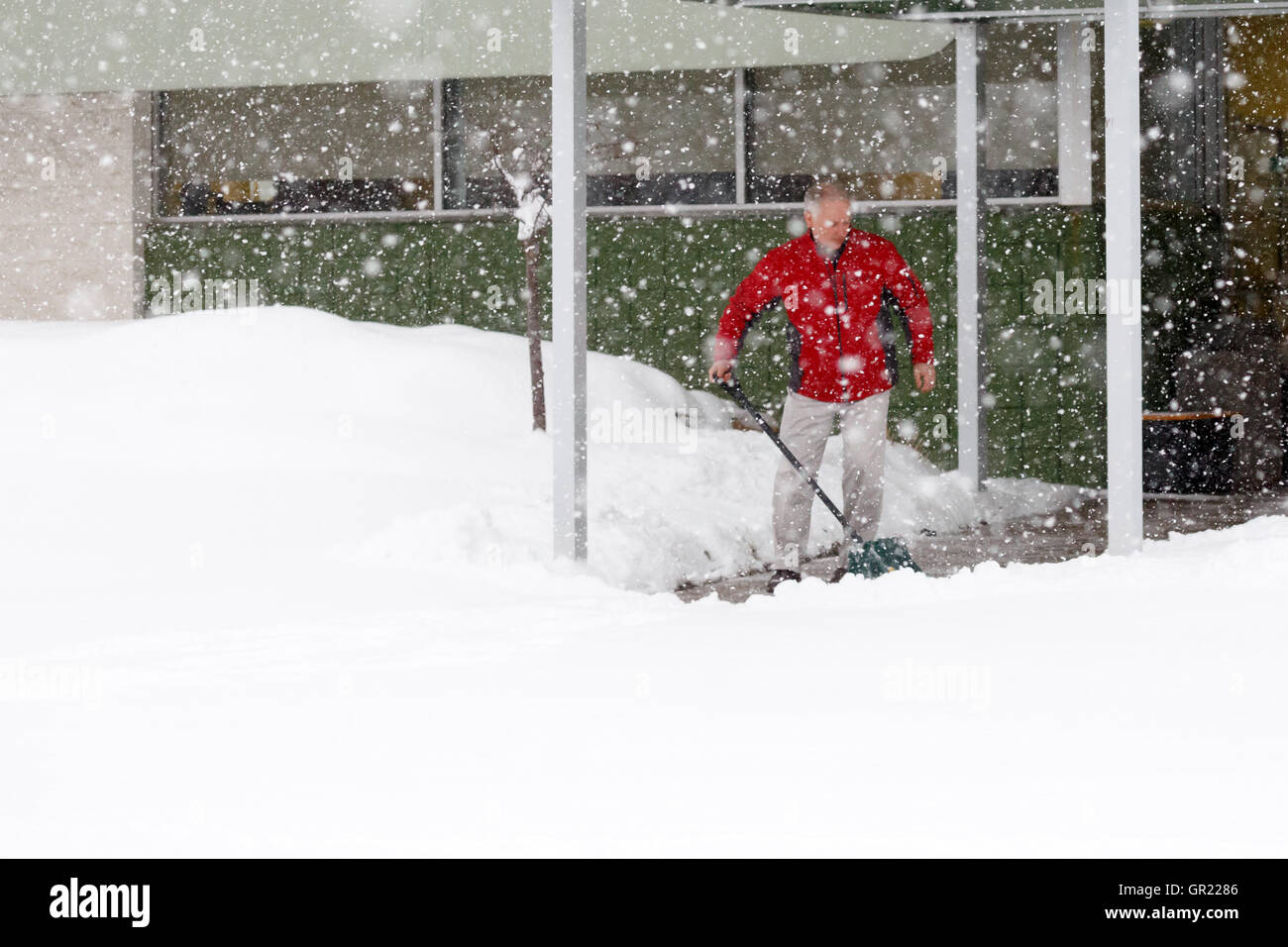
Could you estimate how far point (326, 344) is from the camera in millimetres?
10586

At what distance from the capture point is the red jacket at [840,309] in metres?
7.36

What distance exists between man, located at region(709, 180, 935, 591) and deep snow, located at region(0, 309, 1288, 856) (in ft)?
2.43

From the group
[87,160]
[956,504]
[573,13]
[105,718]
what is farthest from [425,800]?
[87,160]

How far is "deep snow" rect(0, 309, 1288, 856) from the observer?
3557mm

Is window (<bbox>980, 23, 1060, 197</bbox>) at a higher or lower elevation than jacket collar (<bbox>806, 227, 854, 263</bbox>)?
higher

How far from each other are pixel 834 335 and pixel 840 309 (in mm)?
110

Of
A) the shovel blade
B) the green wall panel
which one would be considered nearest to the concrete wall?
the green wall panel

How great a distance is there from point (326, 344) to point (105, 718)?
247 inches

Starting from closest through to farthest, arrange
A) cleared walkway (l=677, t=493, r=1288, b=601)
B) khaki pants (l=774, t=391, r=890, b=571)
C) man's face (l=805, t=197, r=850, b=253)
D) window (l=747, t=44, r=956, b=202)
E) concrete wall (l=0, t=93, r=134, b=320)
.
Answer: man's face (l=805, t=197, r=850, b=253), khaki pants (l=774, t=391, r=890, b=571), cleared walkway (l=677, t=493, r=1288, b=601), window (l=747, t=44, r=956, b=202), concrete wall (l=0, t=93, r=134, b=320)

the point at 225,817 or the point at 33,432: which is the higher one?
the point at 33,432

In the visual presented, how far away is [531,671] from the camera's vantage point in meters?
4.95

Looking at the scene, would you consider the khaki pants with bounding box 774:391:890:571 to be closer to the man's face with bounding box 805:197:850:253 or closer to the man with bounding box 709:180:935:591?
the man with bounding box 709:180:935:591

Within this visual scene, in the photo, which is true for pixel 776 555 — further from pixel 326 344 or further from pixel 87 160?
pixel 87 160

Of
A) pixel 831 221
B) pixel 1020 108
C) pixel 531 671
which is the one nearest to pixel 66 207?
pixel 1020 108
